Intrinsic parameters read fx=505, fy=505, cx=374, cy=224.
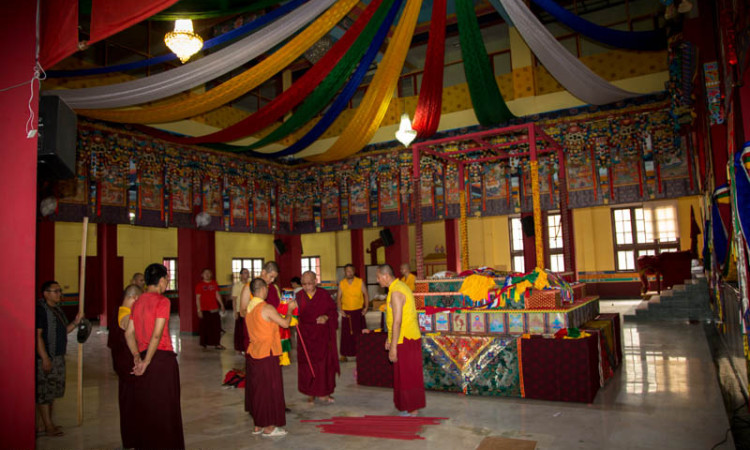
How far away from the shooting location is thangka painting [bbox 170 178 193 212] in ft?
34.3

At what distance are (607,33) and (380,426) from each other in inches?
225

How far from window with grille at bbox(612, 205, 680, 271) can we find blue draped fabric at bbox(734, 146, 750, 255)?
40.4ft

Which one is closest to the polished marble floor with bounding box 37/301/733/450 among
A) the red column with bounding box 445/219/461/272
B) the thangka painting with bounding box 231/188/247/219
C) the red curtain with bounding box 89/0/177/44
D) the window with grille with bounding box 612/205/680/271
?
the red curtain with bounding box 89/0/177/44

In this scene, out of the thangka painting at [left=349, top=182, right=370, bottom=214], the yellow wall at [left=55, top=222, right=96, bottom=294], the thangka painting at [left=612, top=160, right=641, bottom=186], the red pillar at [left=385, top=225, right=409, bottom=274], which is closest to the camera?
the thangka painting at [left=612, top=160, right=641, bottom=186]

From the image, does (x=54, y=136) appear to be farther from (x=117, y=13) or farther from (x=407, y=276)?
(x=407, y=276)

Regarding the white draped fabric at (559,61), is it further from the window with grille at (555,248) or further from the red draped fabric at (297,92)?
the window with grille at (555,248)

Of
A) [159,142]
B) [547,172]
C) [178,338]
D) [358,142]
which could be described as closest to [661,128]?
[547,172]

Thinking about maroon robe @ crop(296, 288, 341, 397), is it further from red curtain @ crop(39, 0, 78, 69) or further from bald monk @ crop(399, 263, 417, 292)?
red curtain @ crop(39, 0, 78, 69)

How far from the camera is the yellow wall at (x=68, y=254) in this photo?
14516 mm

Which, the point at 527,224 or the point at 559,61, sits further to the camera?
the point at 527,224

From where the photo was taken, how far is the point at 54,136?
9.60ft

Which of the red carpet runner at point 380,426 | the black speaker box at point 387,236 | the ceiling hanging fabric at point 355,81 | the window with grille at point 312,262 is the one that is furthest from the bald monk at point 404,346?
the window with grille at point 312,262

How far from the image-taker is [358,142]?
9.50 m

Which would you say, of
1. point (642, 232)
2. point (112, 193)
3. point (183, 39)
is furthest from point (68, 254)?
point (642, 232)
